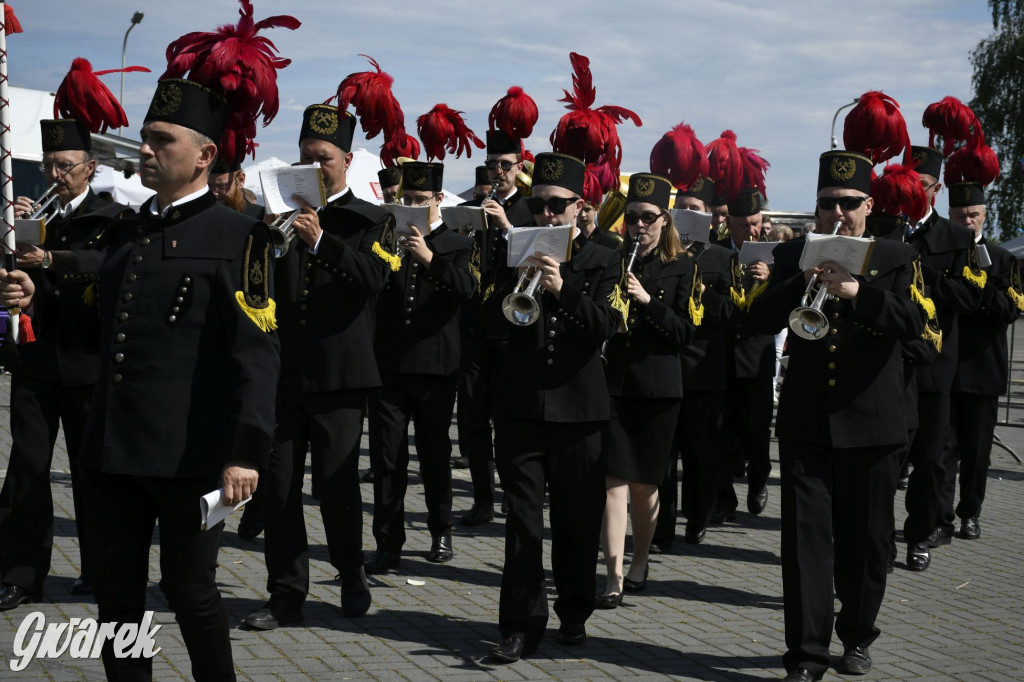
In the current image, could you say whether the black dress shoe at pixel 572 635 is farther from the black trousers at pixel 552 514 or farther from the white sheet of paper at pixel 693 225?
the white sheet of paper at pixel 693 225

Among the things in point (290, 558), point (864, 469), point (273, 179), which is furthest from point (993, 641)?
point (273, 179)

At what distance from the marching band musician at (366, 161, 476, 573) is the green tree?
1906 inches

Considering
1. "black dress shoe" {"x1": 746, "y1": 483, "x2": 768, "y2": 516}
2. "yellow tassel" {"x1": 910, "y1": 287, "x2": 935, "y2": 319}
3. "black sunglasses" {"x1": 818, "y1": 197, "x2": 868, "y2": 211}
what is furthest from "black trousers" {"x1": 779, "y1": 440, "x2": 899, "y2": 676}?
"black dress shoe" {"x1": 746, "y1": 483, "x2": 768, "y2": 516}

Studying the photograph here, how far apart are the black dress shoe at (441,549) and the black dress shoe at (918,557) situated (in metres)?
2.96

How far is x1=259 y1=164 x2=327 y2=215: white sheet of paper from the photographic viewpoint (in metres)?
6.46

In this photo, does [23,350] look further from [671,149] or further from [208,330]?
[671,149]

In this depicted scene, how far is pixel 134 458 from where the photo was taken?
4469 mm

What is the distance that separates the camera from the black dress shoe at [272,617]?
654cm

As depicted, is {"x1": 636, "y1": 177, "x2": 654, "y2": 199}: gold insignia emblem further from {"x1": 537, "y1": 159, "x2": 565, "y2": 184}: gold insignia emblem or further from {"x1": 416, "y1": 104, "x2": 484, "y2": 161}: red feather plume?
{"x1": 416, "y1": 104, "x2": 484, "y2": 161}: red feather plume

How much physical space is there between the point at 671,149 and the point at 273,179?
4.38m

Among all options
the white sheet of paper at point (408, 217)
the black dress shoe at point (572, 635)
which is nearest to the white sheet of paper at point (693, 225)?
the white sheet of paper at point (408, 217)

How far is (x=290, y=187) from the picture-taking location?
655 cm

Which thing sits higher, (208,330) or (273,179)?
(273,179)

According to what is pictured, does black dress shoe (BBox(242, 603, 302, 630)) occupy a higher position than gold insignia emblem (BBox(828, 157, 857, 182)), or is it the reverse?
gold insignia emblem (BBox(828, 157, 857, 182))
